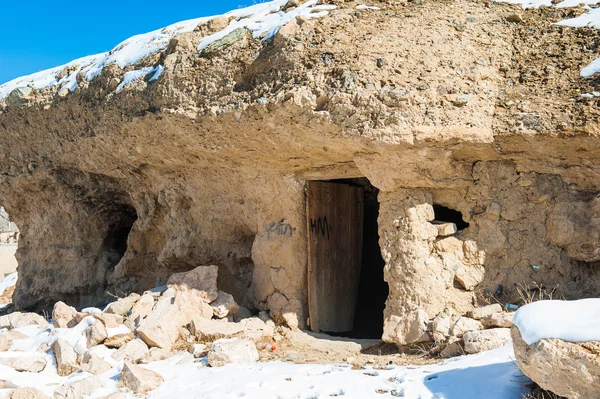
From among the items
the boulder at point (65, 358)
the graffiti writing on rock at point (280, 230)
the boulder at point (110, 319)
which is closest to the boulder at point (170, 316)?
the boulder at point (110, 319)

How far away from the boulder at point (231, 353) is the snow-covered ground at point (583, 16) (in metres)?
3.90

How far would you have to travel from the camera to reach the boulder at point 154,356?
18.4 feet

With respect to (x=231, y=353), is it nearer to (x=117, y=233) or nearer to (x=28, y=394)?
(x=28, y=394)

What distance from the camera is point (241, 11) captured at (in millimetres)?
7012

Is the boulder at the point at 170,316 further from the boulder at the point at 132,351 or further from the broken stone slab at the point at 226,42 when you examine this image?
the broken stone slab at the point at 226,42

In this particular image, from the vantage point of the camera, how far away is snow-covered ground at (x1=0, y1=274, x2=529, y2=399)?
412 cm

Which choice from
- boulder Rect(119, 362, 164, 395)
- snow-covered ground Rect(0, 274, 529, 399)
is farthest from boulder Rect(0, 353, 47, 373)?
boulder Rect(119, 362, 164, 395)

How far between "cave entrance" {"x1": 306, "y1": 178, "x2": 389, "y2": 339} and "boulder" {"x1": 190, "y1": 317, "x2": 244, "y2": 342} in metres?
1.02

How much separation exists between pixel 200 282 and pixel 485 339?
122 inches

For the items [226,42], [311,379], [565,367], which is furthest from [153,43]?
[565,367]

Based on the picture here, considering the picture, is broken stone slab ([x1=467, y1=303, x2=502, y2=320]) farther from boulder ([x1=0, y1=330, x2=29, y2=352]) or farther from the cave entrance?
boulder ([x1=0, y1=330, x2=29, y2=352])

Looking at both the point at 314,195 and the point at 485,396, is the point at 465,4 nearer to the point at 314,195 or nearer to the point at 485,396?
the point at 314,195

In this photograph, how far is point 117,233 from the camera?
9242 mm

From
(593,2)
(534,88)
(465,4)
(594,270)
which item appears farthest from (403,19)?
(594,270)
